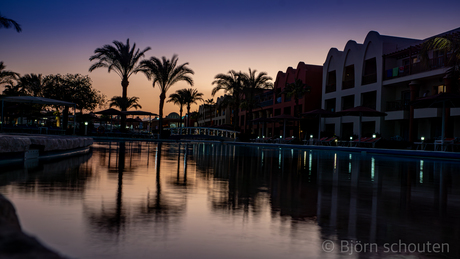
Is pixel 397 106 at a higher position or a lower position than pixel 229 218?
higher

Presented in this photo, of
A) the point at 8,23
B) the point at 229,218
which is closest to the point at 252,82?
the point at 8,23

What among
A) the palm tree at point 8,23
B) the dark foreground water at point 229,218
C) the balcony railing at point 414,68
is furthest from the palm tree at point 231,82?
the dark foreground water at point 229,218

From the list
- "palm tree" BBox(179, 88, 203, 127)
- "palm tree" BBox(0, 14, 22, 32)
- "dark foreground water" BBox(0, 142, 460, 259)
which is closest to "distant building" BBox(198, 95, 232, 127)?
"palm tree" BBox(179, 88, 203, 127)

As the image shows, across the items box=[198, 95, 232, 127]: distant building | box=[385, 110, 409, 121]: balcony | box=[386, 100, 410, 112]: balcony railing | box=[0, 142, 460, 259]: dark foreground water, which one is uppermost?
box=[198, 95, 232, 127]: distant building

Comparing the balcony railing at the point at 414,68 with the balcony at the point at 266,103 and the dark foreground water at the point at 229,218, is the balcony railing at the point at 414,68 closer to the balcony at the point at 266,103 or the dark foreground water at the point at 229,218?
the dark foreground water at the point at 229,218

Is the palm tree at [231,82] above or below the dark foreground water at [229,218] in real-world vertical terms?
above

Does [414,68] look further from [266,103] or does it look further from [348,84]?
[266,103]

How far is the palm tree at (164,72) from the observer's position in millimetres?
40281

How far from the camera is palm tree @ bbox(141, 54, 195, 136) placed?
4028 cm

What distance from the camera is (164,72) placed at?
1606 inches

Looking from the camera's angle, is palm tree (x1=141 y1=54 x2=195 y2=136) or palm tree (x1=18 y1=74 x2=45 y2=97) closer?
palm tree (x1=141 y1=54 x2=195 y2=136)

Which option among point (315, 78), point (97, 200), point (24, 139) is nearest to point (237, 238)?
point (97, 200)

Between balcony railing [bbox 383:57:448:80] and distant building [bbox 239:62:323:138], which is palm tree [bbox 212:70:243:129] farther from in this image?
balcony railing [bbox 383:57:448:80]

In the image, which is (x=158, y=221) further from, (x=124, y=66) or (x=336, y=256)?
(x=124, y=66)
